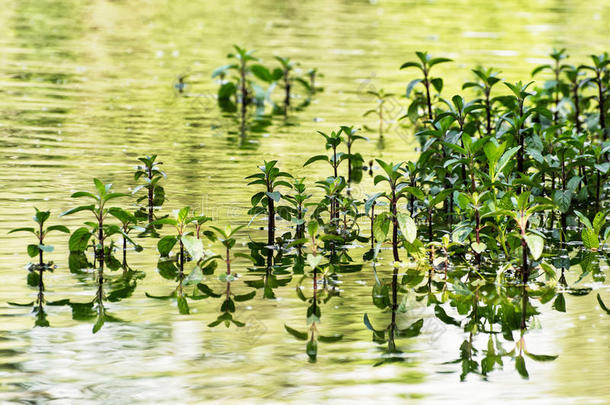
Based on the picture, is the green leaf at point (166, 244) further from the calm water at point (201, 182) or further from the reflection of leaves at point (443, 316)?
the reflection of leaves at point (443, 316)

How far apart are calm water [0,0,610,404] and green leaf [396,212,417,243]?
0.67 feet

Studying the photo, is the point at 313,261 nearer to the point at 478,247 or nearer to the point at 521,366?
the point at 478,247

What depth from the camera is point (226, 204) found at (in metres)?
6.35

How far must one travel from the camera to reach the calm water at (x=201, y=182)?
3.64 m

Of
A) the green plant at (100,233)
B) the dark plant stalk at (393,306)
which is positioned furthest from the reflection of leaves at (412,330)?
the green plant at (100,233)

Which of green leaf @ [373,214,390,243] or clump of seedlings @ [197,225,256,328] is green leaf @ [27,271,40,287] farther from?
green leaf @ [373,214,390,243]

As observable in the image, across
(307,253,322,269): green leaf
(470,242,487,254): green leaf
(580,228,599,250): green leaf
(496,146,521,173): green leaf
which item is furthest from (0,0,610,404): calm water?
(496,146,521,173): green leaf

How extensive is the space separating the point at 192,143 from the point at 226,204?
218 centimetres

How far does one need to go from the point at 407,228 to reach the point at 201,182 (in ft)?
7.12

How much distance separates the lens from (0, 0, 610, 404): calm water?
364 cm

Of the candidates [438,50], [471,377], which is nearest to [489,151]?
[471,377]

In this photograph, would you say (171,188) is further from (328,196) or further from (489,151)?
(489,151)

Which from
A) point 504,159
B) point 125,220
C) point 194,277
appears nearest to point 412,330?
point 194,277

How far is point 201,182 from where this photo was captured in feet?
22.8
